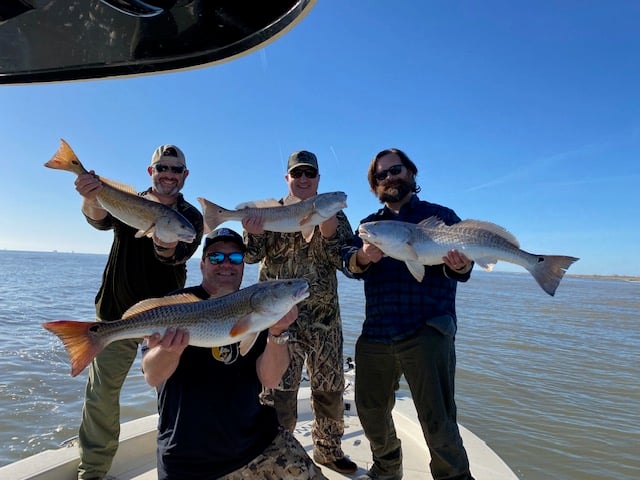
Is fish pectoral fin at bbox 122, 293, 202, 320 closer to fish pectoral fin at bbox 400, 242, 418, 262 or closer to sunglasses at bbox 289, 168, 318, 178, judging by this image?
fish pectoral fin at bbox 400, 242, 418, 262

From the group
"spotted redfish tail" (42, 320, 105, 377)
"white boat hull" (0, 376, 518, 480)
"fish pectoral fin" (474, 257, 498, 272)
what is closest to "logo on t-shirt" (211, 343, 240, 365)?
"spotted redfish tail" (42, 320, 105, 377)

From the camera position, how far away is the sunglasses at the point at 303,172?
4555 millimetres

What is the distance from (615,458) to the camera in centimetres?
651

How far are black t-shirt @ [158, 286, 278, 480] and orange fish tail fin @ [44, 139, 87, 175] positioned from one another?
2066 mm

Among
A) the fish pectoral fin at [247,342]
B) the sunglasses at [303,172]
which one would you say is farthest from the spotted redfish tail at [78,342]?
the sunglasses at [303,172]

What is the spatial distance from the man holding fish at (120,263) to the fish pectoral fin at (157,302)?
41.9 inches

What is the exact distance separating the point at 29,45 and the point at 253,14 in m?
0.74

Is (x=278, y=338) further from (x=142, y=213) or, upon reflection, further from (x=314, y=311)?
(x=142, y=213)

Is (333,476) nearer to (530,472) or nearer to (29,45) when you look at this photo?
(530,472)

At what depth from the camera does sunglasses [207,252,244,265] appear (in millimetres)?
3363

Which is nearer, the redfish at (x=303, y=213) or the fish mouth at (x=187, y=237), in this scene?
the fish mouth at (x=187, y=237)

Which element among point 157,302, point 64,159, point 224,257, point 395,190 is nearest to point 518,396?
point 395,190

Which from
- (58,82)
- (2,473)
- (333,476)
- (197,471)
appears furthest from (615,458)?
(58,82)

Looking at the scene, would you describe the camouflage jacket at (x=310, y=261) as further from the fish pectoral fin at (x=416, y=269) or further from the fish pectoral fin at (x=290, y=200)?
the fish pectoral fin at (x=416, y=269)
